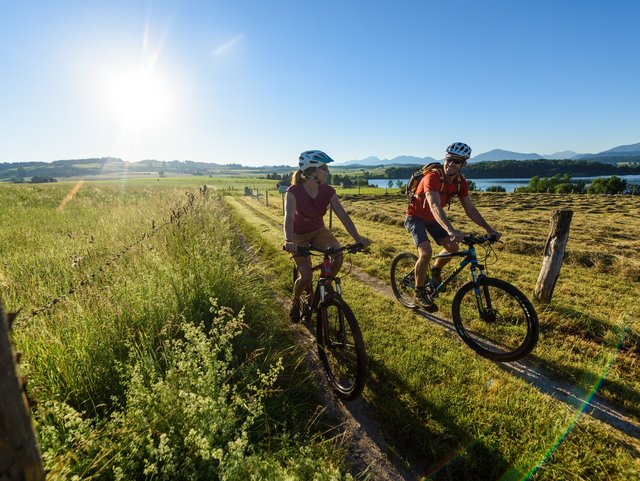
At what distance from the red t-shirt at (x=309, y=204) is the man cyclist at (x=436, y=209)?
1.65 metres

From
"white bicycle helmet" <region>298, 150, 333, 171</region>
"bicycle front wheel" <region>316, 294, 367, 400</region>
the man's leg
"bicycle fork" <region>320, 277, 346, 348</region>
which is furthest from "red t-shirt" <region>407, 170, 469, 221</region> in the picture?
"bicycle front wheel" <region>316, 294, 367, 400</region>

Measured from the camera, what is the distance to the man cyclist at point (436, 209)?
4.92 m

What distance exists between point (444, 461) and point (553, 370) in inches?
94.4

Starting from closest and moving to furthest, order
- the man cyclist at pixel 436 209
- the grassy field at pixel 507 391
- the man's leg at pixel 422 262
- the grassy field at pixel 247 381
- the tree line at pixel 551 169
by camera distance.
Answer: the grassy field at pixel 247 381, the grassy field at pixel 507 391, the man cyclist at pixel 436 209, the man's leg at pixel 422 262, the tree line at pixel 551 169

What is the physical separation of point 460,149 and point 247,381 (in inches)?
182

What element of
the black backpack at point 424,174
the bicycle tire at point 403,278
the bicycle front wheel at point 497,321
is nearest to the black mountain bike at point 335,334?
the bicycle front wheel at point 497,321

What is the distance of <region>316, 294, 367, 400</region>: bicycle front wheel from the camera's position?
3.63m

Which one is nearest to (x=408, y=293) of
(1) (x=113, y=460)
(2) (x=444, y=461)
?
(2) (x=444, y=461)

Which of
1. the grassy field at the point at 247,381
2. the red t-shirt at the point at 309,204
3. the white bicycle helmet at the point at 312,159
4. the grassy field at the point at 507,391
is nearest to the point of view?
the grassy field at the point at 247,381

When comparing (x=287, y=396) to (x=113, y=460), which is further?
(x=287, y=396)

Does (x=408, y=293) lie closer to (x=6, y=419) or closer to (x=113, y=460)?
(x=113, y=460)

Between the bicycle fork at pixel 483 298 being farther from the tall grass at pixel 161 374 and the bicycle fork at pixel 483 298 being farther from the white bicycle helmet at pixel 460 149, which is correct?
the tall grass at pixel 161 374

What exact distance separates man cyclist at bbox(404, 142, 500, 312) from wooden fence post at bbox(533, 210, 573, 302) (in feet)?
7.26

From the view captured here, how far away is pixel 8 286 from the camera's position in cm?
406
